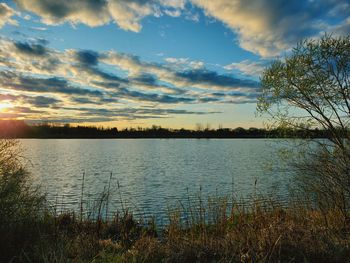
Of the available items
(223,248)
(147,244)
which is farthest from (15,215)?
(223,248)

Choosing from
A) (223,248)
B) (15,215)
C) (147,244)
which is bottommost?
(147,244)

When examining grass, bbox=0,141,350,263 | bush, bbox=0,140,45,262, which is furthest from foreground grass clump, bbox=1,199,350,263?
bush, bbox=0,140,45,262

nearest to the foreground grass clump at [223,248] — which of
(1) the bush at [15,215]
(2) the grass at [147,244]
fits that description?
(2) the grass at [147,244]

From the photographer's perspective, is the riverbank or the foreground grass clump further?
the foreground grass clump

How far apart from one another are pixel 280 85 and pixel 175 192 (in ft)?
51.7

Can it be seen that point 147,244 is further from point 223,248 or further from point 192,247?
point 223,248

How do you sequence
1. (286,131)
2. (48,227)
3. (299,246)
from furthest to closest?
(286,131) → (48,227) → (299,246)

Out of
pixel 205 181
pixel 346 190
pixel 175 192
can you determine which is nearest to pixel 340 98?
pixel 346 190

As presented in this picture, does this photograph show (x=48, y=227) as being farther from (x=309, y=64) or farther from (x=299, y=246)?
(x=309, y=64)

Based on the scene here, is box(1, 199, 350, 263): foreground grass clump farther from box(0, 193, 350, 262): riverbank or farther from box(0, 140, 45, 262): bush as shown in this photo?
box(0, 140, 45, 262): bush

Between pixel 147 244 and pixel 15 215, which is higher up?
pixel 15 215

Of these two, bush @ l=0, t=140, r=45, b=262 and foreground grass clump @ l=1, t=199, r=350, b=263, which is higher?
bush @ l=0, t=140, r=45, b=262

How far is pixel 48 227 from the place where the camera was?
932cm

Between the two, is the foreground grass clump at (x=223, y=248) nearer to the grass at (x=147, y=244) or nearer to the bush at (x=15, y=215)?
the grass at (x=147, y=244)
